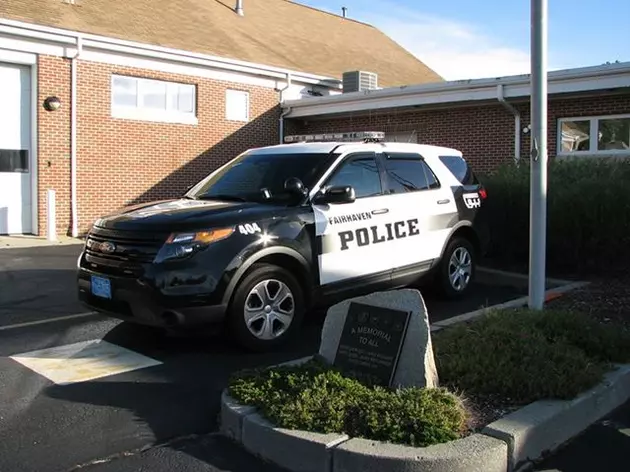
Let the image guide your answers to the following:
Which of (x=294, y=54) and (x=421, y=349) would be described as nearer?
(x=421, y=349)

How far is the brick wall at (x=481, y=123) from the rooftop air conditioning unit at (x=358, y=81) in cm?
138

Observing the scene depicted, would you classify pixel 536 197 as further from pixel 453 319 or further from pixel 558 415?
pixel 558 415

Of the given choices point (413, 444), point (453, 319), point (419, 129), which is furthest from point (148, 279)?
point (419, 129)

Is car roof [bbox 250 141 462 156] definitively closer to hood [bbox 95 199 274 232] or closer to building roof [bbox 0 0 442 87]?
hood [bbox 95 199 274 232]

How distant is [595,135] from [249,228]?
987cm

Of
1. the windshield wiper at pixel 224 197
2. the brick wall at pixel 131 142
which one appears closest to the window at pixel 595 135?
the brick wall at pixel 131 142

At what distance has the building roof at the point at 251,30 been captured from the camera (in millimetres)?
14852

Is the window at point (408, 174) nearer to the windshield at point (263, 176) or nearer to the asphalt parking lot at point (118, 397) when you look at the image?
the windshield at point (263, 176)

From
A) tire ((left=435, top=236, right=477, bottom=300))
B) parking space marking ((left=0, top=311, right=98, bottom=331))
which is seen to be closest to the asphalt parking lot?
parking space marking ((left=0, top=311, right=98, bottom=331))

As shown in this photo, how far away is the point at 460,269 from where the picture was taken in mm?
7988

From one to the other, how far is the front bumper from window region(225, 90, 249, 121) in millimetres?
11957

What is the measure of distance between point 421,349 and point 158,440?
5.54 feet

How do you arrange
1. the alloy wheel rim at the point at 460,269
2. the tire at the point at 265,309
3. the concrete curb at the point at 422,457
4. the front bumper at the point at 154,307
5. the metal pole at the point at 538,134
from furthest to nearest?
the alloy wheel rim at the point at 460,269
the metal pole at the point at 538,134
the tire at the point at 265,309
the front bumper at the point at 154,307
the concrete curb at the point at 422,457

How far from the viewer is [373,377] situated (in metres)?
4.34
